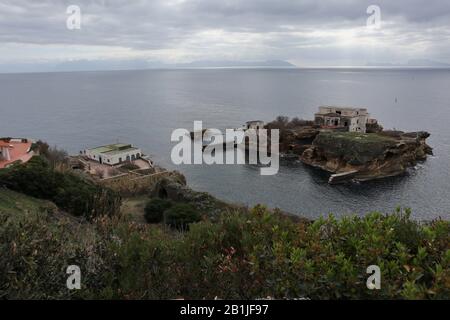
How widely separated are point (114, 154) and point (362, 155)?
37.4 metres

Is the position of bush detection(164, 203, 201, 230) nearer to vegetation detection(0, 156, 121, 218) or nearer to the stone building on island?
vegetation detection(0, 156, 121, 218)

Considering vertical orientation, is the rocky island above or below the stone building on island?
below

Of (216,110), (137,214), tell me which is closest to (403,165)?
(137,214)

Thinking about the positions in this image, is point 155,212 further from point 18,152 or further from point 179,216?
point 18,152

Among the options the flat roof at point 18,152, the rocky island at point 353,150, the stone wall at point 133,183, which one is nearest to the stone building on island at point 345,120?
the rocky island at point 353,150

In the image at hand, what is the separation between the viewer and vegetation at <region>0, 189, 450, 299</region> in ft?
15.3

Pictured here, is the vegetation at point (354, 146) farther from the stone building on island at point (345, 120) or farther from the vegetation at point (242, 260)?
the vegetation at point (242, 260)

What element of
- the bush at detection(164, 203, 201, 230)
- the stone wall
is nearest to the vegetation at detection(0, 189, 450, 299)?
the bush at detection(164, 203, 201, 230)

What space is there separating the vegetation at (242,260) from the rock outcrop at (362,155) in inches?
1921

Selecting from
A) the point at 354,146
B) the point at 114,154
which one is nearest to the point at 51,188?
the point at 114,154

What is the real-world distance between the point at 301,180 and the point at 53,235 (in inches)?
1896

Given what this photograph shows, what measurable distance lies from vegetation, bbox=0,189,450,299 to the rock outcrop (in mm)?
48789

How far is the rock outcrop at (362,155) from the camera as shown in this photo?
54.8 meters

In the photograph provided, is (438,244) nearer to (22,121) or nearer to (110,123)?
(110,123)
